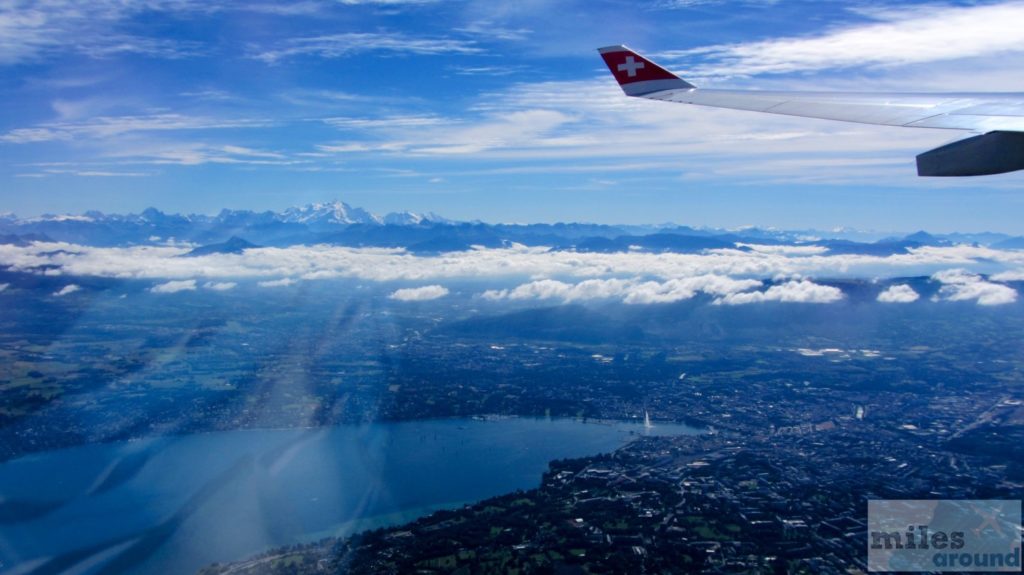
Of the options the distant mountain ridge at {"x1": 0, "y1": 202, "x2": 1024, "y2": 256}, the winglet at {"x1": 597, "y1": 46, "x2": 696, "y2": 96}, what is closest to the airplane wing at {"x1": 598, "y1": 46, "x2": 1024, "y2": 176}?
the winglet at {"x1": 597, "y1": 46, "x2": 696, "y2": 96}

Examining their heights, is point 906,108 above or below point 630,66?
below

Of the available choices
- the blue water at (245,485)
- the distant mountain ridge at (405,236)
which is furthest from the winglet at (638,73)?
→ the distant mountain ridge at (405,236)

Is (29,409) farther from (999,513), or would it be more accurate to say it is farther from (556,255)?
(556,255)

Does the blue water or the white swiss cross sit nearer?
the white swiss cross

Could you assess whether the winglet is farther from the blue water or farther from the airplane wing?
the blue water

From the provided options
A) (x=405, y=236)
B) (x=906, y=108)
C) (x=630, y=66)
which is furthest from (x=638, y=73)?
(x=405, y=236)

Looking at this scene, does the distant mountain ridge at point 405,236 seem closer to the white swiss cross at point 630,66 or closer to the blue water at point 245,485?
the blue water at point 245,485

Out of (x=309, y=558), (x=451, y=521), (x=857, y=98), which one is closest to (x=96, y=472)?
(x=309, y=558)

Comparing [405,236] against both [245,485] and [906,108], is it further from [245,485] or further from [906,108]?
[906,108]
